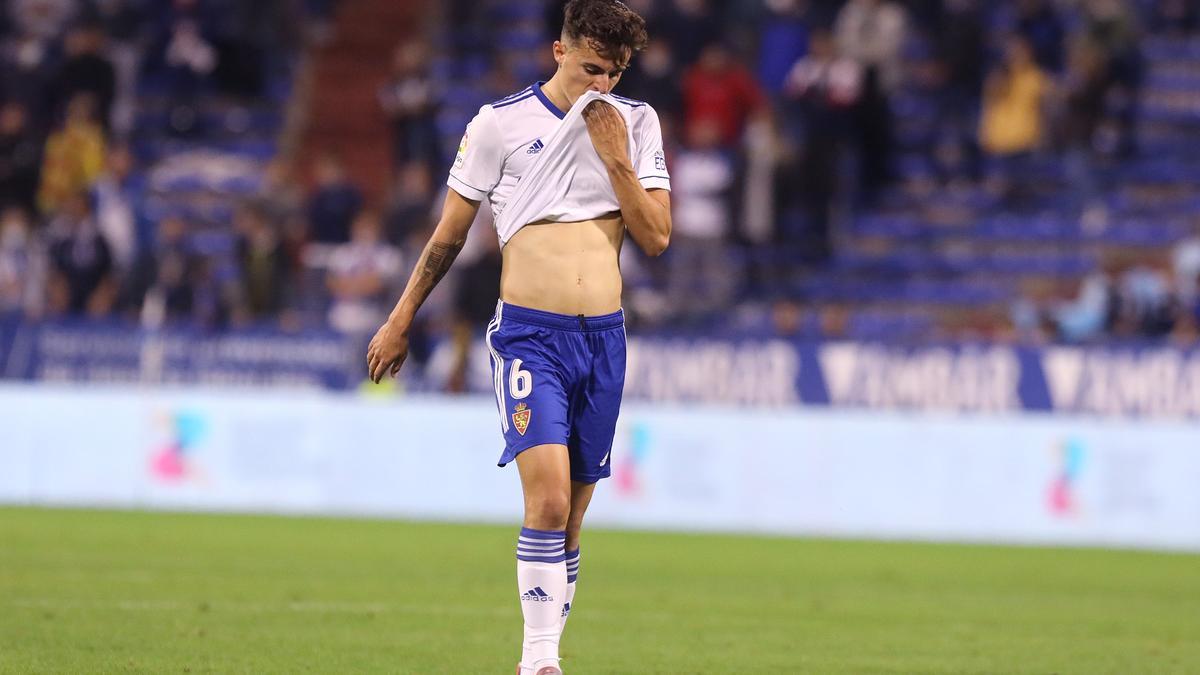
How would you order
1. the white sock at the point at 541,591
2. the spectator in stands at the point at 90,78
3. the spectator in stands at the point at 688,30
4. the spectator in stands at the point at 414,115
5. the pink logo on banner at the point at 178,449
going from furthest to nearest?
the spectator in stands at the point at 90,78 → the spectator in stands at the point at 414,115 → the spectator in stands at the point at 688,30 → the pink logo on banner at the point at 178,449 → the white sock at the point at 541,591

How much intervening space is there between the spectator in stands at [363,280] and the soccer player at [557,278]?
45.0 feet

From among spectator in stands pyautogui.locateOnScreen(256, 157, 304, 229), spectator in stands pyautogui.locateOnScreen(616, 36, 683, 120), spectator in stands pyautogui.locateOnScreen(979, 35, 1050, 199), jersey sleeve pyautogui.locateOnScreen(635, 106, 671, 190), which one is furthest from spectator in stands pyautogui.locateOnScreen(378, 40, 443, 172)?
jersey sleeve pyautogui.locateOnScreen(635, 106, 671, 190)

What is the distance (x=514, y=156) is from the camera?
675 cm

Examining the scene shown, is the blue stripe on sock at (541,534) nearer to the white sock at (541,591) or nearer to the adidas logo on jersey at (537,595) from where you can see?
the white sock at (541,591)

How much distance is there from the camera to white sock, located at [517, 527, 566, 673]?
6.50m

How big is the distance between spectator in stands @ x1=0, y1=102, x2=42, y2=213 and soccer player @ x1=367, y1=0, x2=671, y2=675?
1776cm

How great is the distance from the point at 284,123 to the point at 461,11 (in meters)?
2.86

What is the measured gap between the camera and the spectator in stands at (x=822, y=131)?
66.9 feet

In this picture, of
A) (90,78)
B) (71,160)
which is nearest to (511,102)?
(71,160)

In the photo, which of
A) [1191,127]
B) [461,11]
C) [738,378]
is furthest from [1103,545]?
[461,11]

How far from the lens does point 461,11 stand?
84.4ft

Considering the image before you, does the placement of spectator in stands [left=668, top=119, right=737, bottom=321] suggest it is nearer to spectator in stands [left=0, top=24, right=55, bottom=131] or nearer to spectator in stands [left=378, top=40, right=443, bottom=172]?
spectator in stands [left=378, top=40, right=443, bottom=172]

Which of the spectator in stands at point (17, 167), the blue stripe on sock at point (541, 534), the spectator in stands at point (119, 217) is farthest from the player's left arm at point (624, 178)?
the spectator in stands at point (17, 167)

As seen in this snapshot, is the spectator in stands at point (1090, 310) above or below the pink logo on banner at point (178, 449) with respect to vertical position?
above
